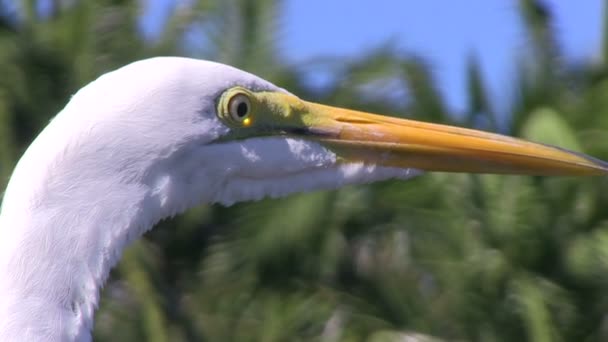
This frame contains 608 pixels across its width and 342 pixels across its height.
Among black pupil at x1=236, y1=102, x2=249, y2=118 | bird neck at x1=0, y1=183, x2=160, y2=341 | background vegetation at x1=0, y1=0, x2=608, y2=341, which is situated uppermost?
black pupil at x1=236, y1=102, x2=249, y2=118

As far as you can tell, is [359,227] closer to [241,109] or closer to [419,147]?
[419,147]

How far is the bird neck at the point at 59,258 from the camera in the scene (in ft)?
11.7

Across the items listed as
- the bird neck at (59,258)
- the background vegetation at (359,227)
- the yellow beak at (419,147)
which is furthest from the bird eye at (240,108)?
the background vegetation at (359,227)

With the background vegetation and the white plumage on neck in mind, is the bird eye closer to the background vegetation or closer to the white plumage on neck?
the white plumage on neck

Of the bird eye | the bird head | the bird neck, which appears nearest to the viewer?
the bird neck

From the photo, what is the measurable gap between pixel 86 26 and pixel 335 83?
2.91 metres

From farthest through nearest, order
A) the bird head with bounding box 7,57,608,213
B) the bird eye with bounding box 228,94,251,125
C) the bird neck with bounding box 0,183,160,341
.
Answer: the bird eye with bounding box 228,94,251,125 < the bird head with bounding box 7,57,608,213 < the bird neck with bounding box 0,183,160,341

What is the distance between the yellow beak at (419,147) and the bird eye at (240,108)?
30 cm

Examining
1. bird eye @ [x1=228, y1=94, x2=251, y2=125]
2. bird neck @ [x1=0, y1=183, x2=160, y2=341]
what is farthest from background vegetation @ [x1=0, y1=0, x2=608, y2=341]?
bird neck @ [x1=0, y1=183, x2=160, y2=341]

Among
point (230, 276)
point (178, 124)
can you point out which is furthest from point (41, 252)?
point (230, 276)

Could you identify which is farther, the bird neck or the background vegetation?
the background vegetation

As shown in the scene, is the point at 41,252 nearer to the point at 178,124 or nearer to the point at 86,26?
the point at 178,124

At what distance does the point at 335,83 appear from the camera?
13625mm

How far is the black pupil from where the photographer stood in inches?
160
